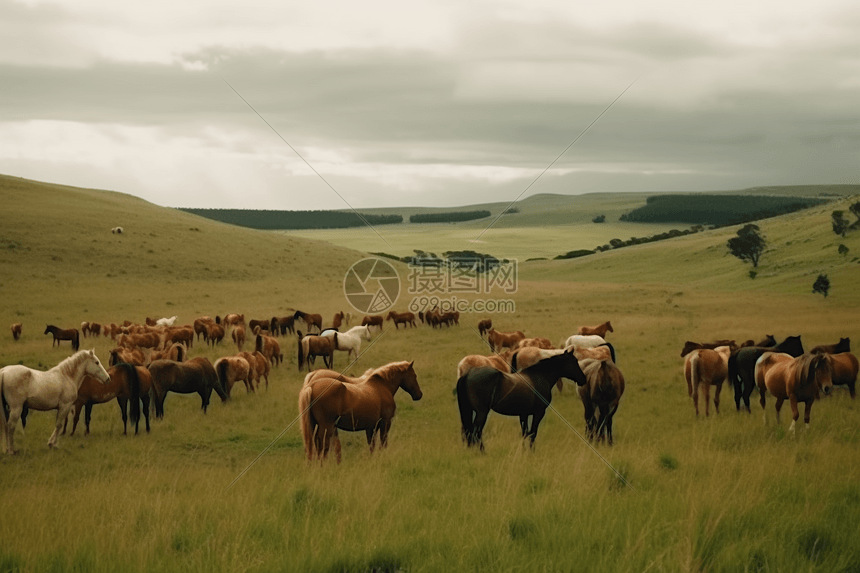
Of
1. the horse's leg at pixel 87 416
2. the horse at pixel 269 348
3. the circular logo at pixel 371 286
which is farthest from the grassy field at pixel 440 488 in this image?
the circular logo at pixel 371 286

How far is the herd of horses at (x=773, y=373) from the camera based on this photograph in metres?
10.9

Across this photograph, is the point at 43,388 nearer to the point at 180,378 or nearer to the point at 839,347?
the point at 180,378

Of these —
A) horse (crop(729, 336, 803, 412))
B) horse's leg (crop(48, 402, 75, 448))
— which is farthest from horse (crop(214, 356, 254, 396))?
horse (crop(729, 336, 803, 412))

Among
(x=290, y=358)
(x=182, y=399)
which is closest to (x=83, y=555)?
(x=182, y=399)

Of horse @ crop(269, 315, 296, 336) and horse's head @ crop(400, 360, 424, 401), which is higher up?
horse's head @ crop(400, 360, 424, 401)

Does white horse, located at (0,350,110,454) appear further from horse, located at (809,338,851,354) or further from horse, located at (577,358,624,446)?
horse, located at (809,338,851,354)

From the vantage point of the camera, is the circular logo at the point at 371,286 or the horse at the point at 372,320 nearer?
the horse at the point at 372,320

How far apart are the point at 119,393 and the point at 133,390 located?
34 centimetres

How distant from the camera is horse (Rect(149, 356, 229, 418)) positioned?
45.4 feet

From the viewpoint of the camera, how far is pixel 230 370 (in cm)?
1540

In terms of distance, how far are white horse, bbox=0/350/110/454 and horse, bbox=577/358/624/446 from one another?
886 centimetres

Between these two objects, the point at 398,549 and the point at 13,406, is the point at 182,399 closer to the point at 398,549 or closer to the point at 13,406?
the point at 13,406

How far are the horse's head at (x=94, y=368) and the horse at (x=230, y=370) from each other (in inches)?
124

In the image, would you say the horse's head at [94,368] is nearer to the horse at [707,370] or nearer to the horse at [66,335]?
the horse at [707,370]
